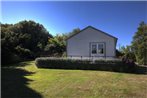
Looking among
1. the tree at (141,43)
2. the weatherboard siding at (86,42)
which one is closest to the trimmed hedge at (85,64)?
the weatherboard siding at (86,42)

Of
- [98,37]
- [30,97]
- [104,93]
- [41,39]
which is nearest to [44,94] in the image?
[30,97]

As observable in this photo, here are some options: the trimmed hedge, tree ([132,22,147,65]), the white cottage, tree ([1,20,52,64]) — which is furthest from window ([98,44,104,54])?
tree ([1,20,52,64])

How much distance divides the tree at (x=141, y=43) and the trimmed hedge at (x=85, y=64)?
31.7 ft

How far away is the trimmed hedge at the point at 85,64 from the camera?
70.1 feet

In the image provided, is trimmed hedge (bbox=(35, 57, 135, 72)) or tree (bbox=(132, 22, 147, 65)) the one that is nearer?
trimmed hedge (bbox=(35, 57, 135, 72))

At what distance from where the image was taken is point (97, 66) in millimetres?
22188

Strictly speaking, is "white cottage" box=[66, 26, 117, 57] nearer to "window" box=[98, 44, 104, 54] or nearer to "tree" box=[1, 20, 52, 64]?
A: "window" box=[98, 44, 104, 54]

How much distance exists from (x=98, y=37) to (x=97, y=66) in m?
8.32

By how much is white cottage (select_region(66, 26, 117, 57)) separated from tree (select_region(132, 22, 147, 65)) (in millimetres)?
4127

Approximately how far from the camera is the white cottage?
29.2 meters

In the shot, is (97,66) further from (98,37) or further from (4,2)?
(4,2)

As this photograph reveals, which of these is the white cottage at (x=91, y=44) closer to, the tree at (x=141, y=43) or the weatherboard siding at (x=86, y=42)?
the weatherboard siding at (x=86, y=42)

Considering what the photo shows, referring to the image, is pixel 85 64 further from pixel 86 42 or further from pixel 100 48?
pixel 86 42

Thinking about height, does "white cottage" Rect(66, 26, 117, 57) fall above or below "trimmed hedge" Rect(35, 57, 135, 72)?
above
